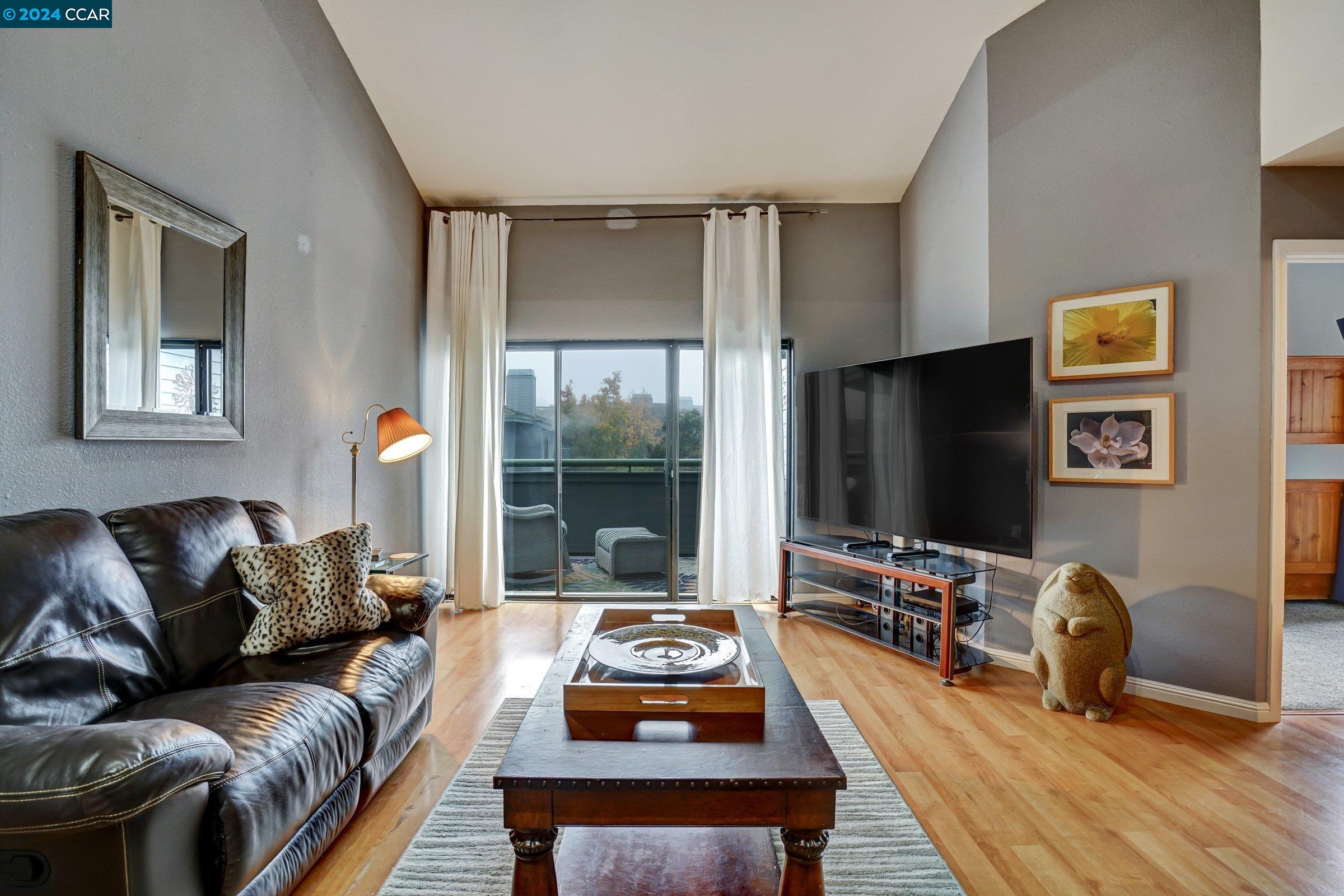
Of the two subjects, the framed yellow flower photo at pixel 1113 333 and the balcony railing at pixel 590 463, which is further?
the balcony railing at pixel 590 463

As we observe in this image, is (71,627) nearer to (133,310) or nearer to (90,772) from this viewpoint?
(90,772)

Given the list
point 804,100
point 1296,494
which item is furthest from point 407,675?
point 1296,494

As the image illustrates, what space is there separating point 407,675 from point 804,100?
3.58 m

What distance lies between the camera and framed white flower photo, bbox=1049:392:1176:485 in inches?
107

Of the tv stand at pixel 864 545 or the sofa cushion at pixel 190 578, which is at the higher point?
the sofa cushion at pixel 190 578

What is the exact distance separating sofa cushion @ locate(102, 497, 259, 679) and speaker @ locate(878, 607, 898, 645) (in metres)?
3.02

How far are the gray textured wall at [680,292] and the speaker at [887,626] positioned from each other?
1.74 meters

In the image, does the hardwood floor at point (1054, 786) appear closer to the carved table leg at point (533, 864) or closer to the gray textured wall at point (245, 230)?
the carved table leg at point (533, 864)

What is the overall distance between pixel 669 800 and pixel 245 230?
9.10 feet

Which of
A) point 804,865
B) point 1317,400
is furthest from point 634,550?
point 1317,400

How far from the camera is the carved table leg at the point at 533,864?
1.25 m

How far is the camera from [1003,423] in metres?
2.98

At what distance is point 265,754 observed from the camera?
140 cm

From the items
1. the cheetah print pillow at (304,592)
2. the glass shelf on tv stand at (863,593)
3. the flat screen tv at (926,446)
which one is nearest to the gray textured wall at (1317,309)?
the flat screen tv at (926,446)
